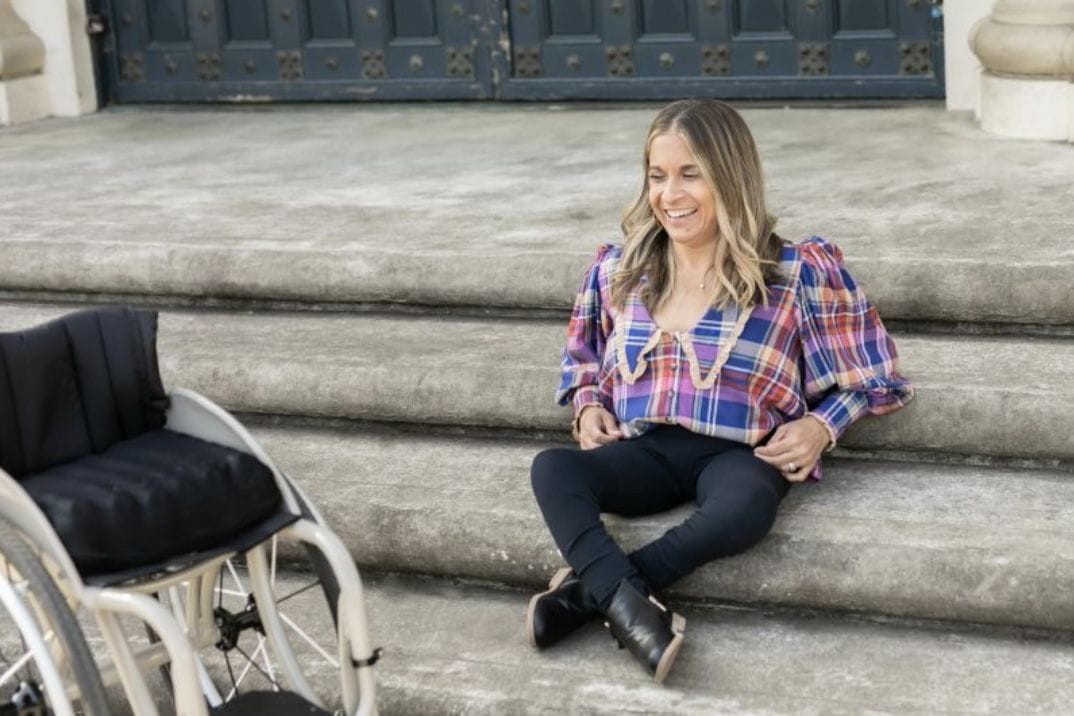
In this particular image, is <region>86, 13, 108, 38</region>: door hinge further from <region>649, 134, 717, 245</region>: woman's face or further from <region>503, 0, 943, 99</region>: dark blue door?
<region>649, 134, 717, 245</region>: woman's face

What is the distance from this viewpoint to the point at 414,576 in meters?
3.84

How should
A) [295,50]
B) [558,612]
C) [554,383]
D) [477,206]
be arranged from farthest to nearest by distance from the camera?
[295,50] < [477,206] < [554,383] < [558,612]

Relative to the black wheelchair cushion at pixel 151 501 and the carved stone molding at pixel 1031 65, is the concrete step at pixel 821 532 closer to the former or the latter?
the black wheelchair cushion at pixel 151 501

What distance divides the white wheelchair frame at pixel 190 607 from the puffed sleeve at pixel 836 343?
1.05 meters

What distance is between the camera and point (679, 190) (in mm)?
3529

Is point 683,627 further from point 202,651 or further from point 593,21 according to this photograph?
point 593,21

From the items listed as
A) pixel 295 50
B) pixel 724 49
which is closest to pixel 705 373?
pixel 724 49

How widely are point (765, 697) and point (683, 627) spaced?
0.67 ft

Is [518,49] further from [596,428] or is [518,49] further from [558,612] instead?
[558,612]

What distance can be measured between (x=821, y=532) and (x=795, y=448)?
16cm

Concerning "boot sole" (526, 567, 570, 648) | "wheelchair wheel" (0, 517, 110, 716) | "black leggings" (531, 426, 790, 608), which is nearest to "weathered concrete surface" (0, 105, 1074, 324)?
"black leggings" (531, 426, 790, 608)

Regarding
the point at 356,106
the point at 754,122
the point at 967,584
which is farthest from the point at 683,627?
the point at 356,106

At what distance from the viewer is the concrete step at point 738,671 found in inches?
126

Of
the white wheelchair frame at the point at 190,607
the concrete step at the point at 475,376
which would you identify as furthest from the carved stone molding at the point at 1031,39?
the white wheelchair frame at the point at 190,607
